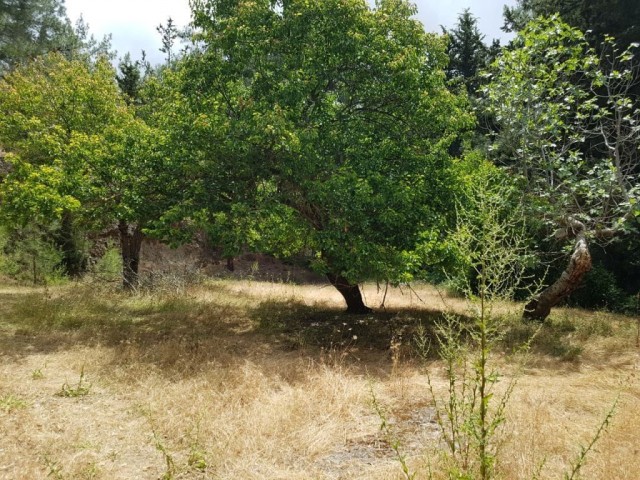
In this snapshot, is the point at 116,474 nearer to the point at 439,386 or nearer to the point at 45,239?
A: the point at 439,386

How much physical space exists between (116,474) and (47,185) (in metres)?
8.41

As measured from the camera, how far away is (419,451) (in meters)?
4.89

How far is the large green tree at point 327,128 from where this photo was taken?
9141 millimetres

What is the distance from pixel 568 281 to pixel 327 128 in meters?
6.91

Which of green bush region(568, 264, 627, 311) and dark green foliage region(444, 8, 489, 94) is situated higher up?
dark green foliage region(444, 8, 489, 94)

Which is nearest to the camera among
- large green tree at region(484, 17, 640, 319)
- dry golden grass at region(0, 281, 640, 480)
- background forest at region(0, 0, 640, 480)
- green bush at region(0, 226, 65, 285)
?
dry golden grass at region(0, 281, 640, 480)

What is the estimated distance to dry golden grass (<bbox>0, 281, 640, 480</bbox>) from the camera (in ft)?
15.2

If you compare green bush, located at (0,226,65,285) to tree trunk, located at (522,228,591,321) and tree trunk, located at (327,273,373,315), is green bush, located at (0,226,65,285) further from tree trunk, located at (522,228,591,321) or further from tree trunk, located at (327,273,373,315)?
tree trunk, located at (522,228,591,321)

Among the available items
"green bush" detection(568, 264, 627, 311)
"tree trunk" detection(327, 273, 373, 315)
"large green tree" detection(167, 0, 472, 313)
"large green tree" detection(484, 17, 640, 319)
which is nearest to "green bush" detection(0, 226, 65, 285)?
"large green tree" detection(167, 0, 472, 313)

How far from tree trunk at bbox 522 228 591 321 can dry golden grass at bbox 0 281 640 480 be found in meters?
0.65

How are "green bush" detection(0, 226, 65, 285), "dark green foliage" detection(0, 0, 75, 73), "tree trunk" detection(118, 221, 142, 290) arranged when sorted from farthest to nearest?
1. "dark green foliage" detection(0, 0, 75, 73)
2. "green bush" detection(0, 226, 65, 285)
3. "tree trunk" detection(118, 221, 142, 290)

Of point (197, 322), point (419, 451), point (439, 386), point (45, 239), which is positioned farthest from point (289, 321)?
point (45, 239)

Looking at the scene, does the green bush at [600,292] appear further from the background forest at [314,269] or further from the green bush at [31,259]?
the green bush at [31,259]

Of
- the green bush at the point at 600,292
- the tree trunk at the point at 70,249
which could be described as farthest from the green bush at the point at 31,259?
the green bush at the point at 600,292
